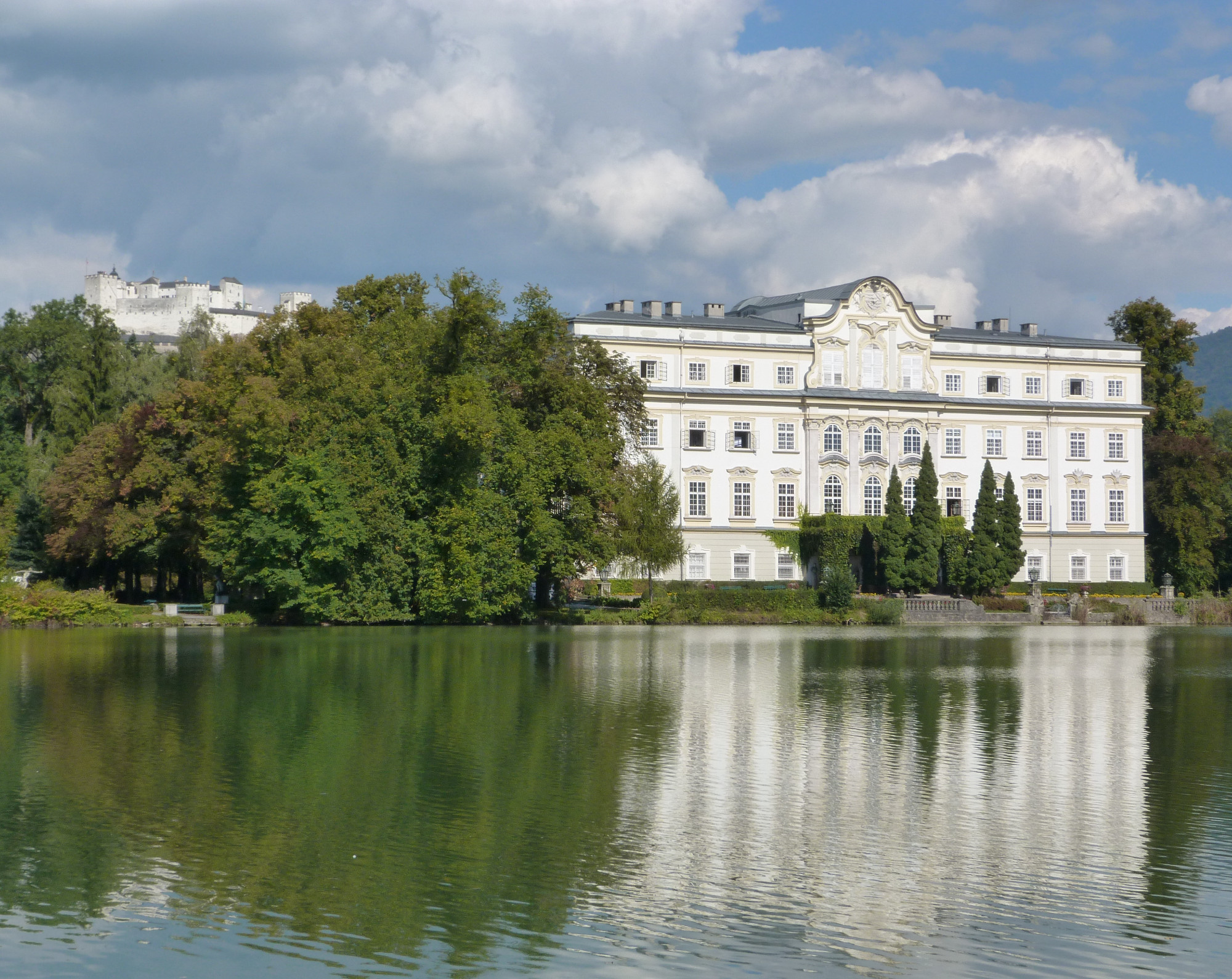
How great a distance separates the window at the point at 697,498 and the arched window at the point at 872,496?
25.8 ft

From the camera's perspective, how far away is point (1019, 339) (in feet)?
241

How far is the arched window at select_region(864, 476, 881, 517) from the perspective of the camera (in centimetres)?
6894

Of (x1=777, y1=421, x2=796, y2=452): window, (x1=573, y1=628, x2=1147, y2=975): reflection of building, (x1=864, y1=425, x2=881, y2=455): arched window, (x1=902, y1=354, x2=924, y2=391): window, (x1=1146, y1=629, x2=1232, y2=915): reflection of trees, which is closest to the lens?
(x1=573, y1=628, x2=1147, y2=975): reflection of building

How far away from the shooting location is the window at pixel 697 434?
67875mm

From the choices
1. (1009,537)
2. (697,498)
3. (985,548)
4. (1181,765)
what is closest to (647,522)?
(697,498)

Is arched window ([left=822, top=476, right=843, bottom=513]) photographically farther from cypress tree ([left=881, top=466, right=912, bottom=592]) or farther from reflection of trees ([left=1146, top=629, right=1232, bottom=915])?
reflection of trees ([left=1146, top=629, right=1232, bottom=915])

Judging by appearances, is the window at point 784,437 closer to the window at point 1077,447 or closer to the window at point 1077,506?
the window at point 1077,447

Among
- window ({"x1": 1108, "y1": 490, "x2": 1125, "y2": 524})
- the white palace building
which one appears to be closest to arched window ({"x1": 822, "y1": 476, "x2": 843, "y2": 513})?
the white palace building

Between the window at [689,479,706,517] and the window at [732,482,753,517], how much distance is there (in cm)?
145

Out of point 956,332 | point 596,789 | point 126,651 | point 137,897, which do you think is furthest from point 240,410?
point 956,332

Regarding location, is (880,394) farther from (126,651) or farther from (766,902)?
(766,902)

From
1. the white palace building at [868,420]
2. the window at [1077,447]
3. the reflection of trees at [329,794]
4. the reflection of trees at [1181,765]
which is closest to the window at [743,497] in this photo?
the white palace building at [868,420]

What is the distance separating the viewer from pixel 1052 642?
44.4m

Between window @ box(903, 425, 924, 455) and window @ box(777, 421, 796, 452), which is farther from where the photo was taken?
window @ box(903, 425, 924, 455)
